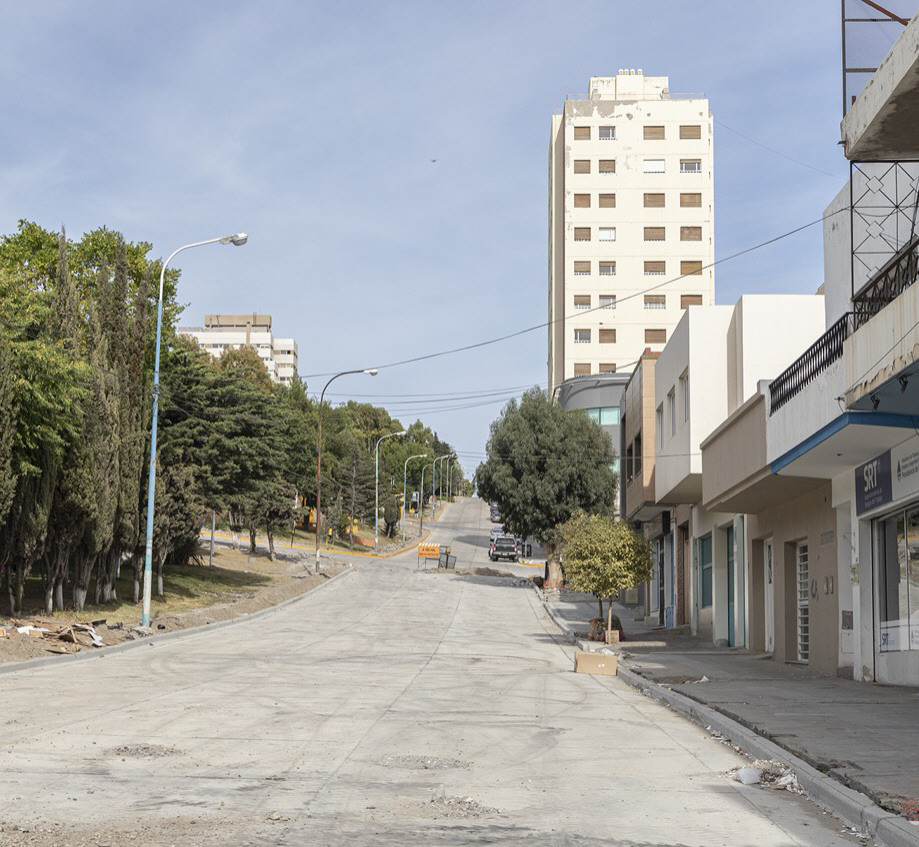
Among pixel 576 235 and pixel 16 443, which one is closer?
pixel 16 443

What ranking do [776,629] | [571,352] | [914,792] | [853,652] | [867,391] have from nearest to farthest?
[914,792]
[867,391]
[853,652]
[776,629]
[571,352]

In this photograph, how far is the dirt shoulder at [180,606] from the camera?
80.0 feet

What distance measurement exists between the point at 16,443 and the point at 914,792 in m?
24.0

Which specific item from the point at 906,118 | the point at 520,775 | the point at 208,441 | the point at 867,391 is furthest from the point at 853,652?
the point at 208,441

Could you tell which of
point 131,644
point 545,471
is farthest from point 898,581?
point 545,471

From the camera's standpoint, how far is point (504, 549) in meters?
82.9

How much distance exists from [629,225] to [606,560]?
223ft

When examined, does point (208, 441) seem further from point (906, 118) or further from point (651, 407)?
point (906, 118)

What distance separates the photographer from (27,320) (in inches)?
1128

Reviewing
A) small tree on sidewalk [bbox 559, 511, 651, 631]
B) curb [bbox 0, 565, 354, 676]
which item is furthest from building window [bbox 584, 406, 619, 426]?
small tree on sidewalk [bbox 559, 511, 651, 631]

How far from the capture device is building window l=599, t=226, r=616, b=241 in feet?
308

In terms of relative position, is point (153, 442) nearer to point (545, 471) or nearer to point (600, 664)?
point (600, 664)

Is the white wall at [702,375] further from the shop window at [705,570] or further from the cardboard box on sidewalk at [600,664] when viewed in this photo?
the cardboard box on sidewalk at [600,664]

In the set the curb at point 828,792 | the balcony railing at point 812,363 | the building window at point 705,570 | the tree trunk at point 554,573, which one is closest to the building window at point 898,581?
the balcony railing at point 812,363
